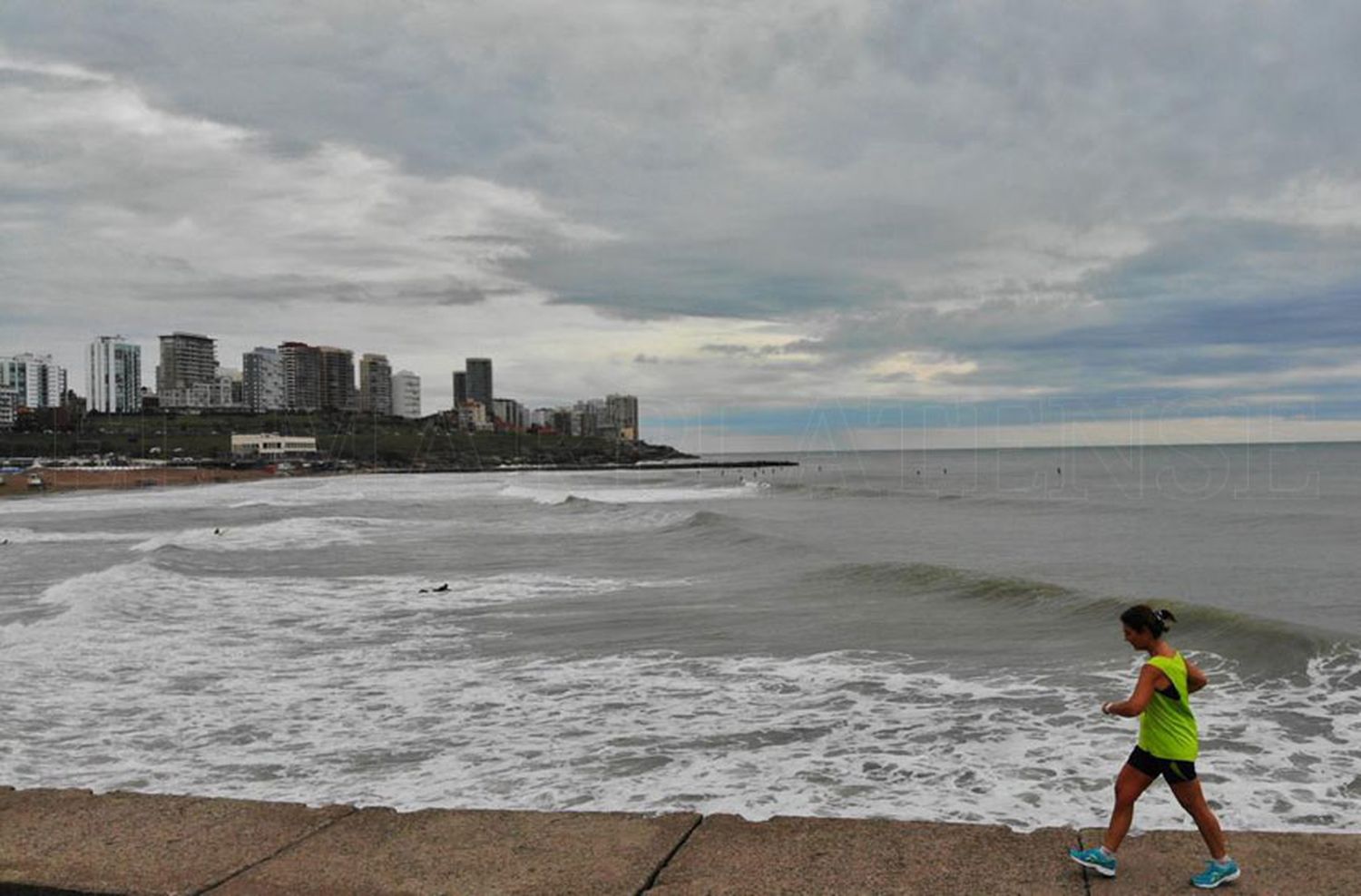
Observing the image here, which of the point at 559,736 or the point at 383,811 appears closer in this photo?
the point at 383,811

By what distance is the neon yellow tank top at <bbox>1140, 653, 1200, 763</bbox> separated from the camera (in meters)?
4.25

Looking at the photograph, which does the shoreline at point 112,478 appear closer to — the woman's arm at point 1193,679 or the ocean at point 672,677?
the ocean at point 672,677

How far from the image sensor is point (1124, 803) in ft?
13.7

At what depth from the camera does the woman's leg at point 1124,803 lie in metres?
4.10

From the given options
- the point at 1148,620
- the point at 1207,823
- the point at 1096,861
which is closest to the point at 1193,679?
the point at 1148,620

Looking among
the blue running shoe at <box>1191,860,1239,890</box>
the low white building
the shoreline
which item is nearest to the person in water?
the blue running shoe at <box>1191,860,1239,890</box>

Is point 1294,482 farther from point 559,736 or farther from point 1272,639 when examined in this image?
point 559,736

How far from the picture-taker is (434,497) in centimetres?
5975

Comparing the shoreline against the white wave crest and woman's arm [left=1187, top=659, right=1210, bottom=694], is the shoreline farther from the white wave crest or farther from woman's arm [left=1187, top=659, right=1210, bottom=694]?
woman's arm [left=1187, top=659, right=1210, bottom=694]

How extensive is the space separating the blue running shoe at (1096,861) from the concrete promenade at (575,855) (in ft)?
0.18

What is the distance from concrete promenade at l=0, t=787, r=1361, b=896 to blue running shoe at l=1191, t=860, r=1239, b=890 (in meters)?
0.04

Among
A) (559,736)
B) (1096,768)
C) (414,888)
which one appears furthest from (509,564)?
(414,888)

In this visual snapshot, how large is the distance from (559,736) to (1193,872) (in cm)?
511

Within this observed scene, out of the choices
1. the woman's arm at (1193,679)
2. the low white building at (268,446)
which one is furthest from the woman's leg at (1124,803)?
the low white building at (268,446)
